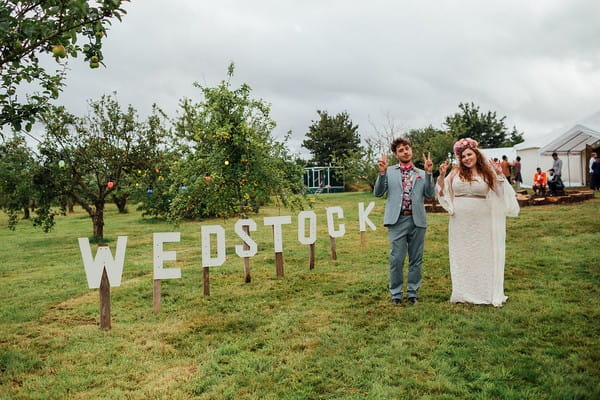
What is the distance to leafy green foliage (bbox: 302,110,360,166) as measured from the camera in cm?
5000

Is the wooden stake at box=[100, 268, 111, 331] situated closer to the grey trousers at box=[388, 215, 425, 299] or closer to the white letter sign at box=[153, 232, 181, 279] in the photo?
the white letter sign at box=[153, 232, 181, 279]

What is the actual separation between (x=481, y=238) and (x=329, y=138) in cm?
4579

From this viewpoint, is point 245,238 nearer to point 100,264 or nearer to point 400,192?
point 100,264

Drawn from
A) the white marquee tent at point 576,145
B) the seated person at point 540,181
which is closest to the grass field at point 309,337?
the seated person at point 540,181

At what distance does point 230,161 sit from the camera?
301 inches

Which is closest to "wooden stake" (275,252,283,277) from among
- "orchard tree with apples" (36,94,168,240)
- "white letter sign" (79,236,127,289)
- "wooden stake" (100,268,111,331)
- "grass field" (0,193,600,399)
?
"grass field" (0,193,600,399)

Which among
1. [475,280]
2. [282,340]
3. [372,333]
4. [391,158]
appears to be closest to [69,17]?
[282,340]

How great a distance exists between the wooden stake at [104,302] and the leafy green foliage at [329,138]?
4487 cm

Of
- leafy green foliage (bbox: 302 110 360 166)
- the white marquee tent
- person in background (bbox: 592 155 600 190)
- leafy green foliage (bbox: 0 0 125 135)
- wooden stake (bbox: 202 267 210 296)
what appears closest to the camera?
leafy green foliage (bbox: 0 0 125 135)

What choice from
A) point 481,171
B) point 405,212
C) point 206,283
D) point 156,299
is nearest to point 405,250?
point 405,212

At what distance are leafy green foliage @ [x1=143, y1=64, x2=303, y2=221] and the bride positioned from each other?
→ 3.07 m

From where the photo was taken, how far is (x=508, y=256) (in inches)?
323

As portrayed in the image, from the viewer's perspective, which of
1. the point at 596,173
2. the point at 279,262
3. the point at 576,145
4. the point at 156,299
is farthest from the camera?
the point at 576,145

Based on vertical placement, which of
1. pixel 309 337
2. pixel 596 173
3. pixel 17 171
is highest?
pixel 17 171
